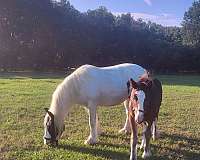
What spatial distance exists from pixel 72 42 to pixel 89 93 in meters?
35.6

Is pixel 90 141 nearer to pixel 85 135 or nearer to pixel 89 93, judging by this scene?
pixel 85 135

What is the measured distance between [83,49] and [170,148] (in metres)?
36.1

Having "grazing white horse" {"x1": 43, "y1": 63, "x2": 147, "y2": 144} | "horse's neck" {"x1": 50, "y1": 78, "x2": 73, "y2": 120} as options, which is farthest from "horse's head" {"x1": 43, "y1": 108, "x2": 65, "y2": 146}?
"horse's neck" {"x1": 50, "y1": 78, "x2": 73, "y2": 120}

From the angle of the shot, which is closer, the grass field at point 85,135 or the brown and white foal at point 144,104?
the brown and white foal at point 144,104

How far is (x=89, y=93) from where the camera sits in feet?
28.4

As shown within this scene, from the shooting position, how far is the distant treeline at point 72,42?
42281mm

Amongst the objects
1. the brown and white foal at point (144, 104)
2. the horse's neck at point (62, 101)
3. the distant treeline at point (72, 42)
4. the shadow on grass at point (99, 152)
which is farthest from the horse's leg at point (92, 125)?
the distant treeline at point (72, 42)

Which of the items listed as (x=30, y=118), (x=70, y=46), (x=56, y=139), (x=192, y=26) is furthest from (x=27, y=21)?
(x=56, y=139)

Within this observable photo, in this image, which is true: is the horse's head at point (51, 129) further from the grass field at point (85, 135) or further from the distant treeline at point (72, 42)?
the distant treeline at point (72, 42)

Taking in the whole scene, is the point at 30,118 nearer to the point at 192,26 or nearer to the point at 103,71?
the point at 103,71

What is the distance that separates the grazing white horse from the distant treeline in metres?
32.5

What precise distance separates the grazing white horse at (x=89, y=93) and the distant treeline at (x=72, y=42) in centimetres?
3250

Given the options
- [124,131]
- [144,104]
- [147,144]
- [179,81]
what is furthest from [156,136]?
[179,81]

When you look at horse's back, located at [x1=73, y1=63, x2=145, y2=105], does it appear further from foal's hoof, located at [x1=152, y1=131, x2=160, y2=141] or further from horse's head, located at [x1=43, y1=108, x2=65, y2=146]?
foal's hoof, located at [x1=152, y1=131, x2=160, y2=141]
